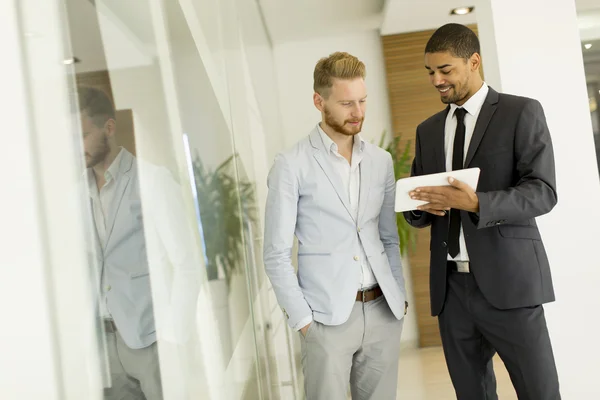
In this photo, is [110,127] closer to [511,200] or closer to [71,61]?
[71,61]

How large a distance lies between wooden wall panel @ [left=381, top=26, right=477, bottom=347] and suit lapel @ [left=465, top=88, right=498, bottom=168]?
11.2 feet

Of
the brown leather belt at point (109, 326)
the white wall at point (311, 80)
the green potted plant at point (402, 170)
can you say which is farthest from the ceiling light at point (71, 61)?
the white wall at point (311, 80)

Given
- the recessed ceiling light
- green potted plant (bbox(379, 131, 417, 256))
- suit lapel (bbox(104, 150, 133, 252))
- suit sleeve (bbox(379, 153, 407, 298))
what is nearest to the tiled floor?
green potted plant (bbox(379, 131, 417, 256))

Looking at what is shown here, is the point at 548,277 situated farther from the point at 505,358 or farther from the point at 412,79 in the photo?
the point at 412,79

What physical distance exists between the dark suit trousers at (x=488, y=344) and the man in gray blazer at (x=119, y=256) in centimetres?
132

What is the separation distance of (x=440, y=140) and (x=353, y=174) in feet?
1.20

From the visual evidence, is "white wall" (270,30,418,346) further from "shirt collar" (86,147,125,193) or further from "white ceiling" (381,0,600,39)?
"shirt collar" (86,147,125,193)

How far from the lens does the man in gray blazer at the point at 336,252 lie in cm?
204

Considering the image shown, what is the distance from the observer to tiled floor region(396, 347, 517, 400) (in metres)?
4.05

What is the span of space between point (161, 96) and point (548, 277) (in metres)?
1.48

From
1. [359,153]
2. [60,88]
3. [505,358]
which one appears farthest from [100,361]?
[505,358]

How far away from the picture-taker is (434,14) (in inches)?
199


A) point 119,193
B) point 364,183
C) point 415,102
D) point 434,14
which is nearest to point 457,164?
point 364,183

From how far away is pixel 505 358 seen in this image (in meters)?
2.09
